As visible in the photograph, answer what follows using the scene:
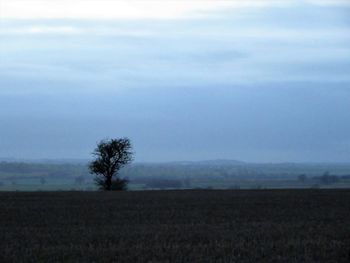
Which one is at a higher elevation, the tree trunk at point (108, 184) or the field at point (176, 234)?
the tree trunk at point (108, 184)

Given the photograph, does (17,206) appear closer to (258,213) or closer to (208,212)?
(208,212)

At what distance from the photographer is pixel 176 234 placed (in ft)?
84.9

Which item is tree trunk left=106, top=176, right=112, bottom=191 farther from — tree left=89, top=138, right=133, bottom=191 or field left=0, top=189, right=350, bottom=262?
field left=0, top=189, right=350, bottom=262

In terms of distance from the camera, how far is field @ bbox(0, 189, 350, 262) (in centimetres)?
2045

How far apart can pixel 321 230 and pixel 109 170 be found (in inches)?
2051

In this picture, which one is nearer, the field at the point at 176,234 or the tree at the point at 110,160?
the field at the point at 176,234

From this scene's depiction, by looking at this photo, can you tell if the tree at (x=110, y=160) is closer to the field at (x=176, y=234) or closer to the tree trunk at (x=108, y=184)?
the tree trunk at (x=108, y=184)

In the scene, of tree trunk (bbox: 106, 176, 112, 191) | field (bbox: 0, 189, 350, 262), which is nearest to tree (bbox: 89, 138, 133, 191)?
tree trunk (bbox: 106, 176, 112, 191)

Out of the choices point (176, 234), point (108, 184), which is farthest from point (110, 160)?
point (176, 234)

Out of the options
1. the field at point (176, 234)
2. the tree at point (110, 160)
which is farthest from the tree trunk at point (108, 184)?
the field at point (176, 234)

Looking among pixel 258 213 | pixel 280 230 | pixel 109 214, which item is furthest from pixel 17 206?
pixel 280 230

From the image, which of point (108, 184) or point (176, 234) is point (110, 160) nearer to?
point (108, 184)

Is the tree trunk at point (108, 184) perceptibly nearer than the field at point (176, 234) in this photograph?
No

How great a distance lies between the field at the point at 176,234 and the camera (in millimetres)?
20453
